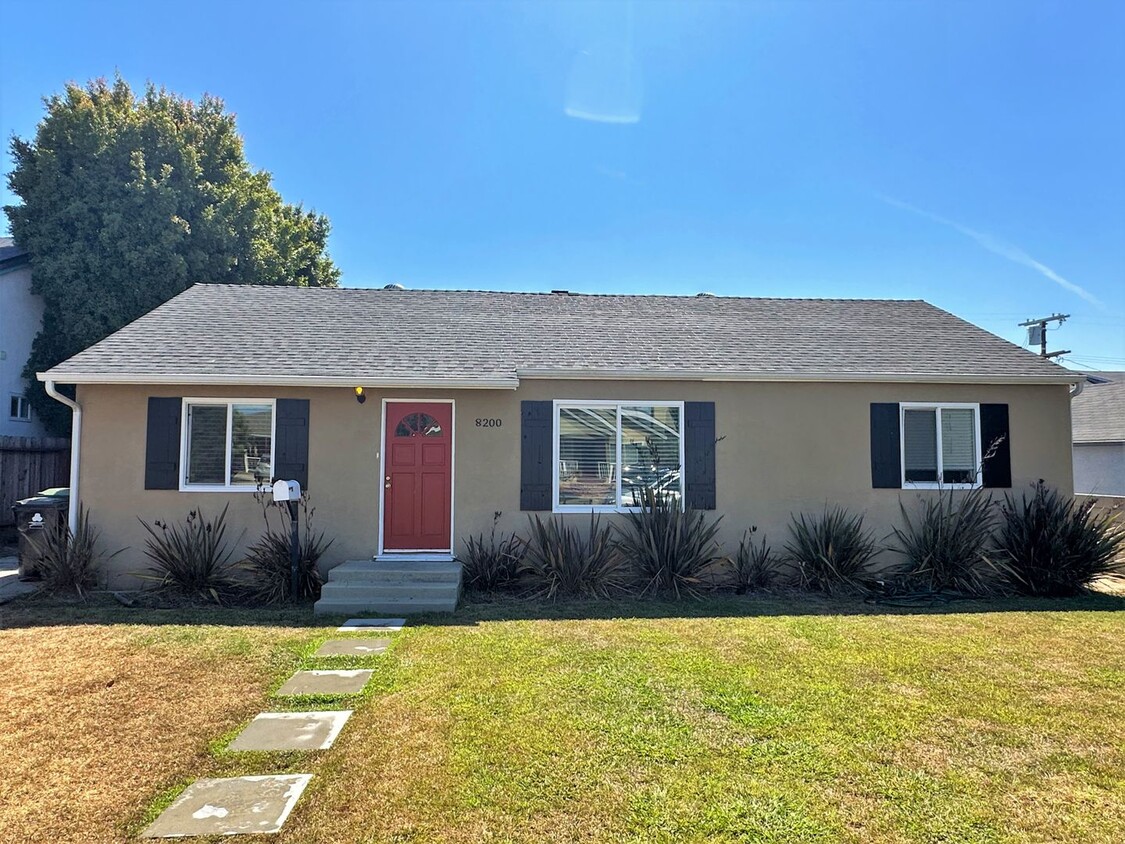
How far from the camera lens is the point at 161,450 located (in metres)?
8.11

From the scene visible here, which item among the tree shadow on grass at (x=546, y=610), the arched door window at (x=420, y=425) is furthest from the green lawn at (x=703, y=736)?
the arched door window at (x=420, y=425)

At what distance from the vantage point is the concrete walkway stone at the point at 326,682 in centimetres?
456

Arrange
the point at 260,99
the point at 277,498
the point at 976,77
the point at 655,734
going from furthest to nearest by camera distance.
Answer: the point at 260,99, the point at 976,77, the point at 277,498, the point at 655,734

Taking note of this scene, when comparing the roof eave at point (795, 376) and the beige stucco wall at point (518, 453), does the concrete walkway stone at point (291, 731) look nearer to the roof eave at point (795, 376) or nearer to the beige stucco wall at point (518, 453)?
the beige stucco wall at point (518, 453)

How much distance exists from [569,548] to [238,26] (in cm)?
987

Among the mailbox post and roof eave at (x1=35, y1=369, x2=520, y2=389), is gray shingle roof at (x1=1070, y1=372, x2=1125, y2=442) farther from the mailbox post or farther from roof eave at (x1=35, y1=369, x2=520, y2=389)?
the mailbox post

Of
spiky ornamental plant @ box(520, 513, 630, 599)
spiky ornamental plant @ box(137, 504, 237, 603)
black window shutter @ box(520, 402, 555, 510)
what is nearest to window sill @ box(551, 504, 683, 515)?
black window shutter @ box(520, 402, 555, 510)

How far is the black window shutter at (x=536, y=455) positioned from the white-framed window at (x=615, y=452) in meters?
0.13

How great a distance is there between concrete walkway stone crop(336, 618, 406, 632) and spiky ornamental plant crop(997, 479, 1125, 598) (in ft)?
25.4

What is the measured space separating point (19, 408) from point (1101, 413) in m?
28.7

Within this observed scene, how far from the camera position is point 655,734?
3775mm

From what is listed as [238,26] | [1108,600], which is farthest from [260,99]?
[1108,600]

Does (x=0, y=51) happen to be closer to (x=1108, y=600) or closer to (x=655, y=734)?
(x=655, y=734)

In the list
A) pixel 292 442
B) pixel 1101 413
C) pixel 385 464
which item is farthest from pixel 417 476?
pixel 1101 413
